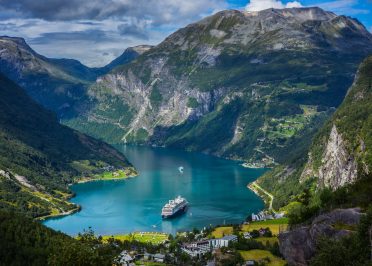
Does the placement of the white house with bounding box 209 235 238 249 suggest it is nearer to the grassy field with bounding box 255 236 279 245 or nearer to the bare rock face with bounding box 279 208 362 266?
the grassy field with bounding box 255 236 279 245

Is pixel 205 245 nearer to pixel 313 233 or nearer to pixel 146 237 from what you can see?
pixel 146 237

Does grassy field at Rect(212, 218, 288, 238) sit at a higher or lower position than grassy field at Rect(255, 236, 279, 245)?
higher

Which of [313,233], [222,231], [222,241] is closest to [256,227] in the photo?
[222,231]

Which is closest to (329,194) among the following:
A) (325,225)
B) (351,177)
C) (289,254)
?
(289,254)

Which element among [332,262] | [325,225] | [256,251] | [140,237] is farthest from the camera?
[140,237]

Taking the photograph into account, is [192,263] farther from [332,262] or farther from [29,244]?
[332,262]

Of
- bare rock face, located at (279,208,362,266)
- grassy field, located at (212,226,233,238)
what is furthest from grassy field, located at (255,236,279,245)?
bare rock face, located at (279,208,362,266)

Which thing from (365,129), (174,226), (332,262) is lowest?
(332,262)

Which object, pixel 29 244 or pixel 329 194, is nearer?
pixel 329 194
